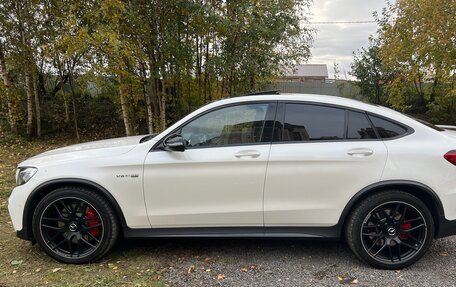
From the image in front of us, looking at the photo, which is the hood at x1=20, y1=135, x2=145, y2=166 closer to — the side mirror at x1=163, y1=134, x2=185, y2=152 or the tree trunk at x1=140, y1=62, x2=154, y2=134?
the side mirror at x1=163, y1=134, x2=185, y2=152

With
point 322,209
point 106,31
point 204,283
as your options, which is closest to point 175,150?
point 204,283

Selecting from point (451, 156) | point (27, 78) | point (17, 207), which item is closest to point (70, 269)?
point (17, 207)

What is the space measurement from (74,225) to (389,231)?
9.28 ft

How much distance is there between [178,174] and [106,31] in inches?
158

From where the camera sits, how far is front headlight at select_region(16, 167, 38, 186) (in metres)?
3.46

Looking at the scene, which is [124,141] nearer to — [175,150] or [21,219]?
[175,150]

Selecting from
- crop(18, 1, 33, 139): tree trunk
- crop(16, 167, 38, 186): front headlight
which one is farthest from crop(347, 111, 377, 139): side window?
crop(18, 1, 33, 139): tree trunk

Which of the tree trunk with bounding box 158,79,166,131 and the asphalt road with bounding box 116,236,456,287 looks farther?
the tree trunk with bounding box 158,79,166,131

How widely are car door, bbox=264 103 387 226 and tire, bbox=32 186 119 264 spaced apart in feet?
4.78

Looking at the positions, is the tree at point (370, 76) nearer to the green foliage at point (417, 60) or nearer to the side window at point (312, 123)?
the green foliage at point (417, 60)

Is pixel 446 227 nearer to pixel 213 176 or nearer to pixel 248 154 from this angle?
pixel 248 154

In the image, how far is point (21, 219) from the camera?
3457 mm

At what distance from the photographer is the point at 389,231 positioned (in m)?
3.37

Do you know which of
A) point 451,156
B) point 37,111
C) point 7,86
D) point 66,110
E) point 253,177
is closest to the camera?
point 451,156
